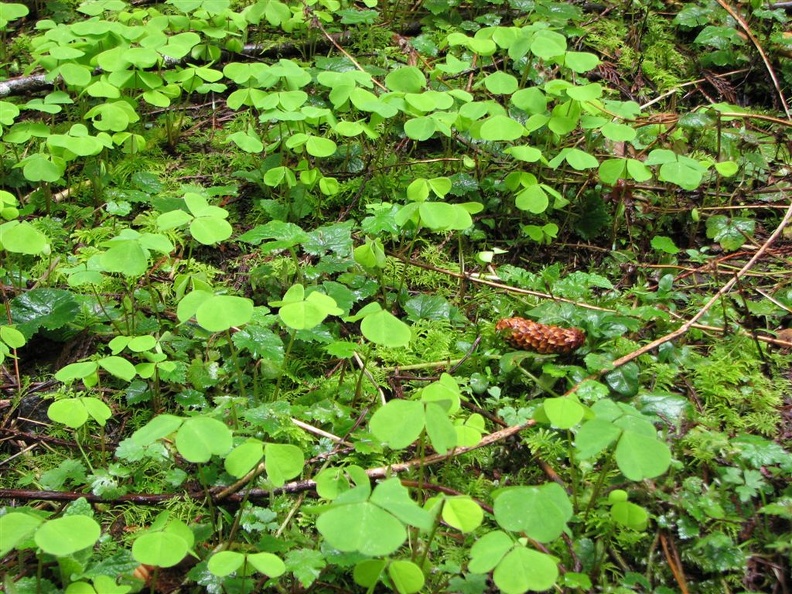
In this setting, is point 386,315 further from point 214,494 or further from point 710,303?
point 710,303

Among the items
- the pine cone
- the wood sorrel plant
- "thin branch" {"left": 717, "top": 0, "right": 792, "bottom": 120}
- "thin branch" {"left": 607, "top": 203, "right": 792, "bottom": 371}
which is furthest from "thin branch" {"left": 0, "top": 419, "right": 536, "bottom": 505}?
"thin branch" {"left": 717, "top": 0, "right": 792, "bottom": 120}

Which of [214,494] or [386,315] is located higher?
[386,315]

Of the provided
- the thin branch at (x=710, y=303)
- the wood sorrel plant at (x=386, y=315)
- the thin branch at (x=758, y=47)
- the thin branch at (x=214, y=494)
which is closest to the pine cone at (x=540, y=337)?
the wood sorrel plant at (x=386, y=315)

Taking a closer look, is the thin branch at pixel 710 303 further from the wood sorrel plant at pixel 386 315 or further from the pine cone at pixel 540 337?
the pine cone at pixel 540 337

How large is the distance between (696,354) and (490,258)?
86 cm

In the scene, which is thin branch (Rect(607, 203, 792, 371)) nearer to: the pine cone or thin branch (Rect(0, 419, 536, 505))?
the pine cone

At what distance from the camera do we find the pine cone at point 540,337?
235 cm

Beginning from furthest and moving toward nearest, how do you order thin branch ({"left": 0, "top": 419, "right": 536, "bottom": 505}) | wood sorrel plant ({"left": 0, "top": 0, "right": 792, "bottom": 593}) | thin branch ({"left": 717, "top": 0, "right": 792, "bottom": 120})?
thin branch ({"left": 717, "top": 0, "right": 792, "bottom": 120}) → thin branch ({"left": 0, "top": 419, "right": 536, "bottom": 505}) → wood sorrel plant ({"left": 0, "top": 0, "right": 792, "bottom": 593})

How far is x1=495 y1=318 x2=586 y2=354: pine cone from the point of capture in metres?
2.35

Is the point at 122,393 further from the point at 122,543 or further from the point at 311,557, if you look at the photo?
the point at 311,557

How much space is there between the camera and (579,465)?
2.04 metres

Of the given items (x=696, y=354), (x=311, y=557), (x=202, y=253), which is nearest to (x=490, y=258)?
(x=696, y=354)

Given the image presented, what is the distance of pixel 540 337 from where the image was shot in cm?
236

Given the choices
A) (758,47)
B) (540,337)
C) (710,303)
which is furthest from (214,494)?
(758,47)
